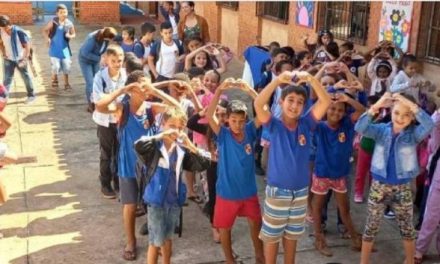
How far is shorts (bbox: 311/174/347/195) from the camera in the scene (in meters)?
4.81

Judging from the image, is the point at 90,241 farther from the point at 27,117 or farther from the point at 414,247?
the point at 27,117

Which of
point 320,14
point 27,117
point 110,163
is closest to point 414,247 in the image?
point 110,163

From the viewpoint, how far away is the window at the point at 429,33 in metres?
6.96

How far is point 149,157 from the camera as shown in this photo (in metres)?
4.07

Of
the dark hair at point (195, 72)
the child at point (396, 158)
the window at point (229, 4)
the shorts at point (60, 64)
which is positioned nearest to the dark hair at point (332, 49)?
the dark hair at point (195, 72)

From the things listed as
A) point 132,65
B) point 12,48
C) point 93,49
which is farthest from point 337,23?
point 12,48

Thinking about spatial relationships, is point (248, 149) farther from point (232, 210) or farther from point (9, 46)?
point (9, 46)

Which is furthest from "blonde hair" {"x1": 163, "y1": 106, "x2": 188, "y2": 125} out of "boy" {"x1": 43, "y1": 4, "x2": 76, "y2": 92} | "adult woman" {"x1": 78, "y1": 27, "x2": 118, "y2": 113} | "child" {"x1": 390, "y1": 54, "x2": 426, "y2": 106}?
"boy" {"x1": 43, "y1": 4, "x2": 76, "y2": 92}

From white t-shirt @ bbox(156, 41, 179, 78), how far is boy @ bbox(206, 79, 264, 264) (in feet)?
9.65

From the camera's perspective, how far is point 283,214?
13.5 feet

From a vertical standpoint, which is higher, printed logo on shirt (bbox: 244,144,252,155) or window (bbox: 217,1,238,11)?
window (bbox: 217,1,238,11)

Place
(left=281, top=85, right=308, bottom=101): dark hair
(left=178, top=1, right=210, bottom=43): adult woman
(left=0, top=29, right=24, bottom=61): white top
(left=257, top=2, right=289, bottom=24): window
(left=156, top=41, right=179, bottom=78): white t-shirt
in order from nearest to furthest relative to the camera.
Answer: (left=281, top=85, right=308, bottom=101): dark hair
(left=156, top=41, right=179, bottom=78): white t-shirt
(left=178, top=1, right=210, bottom=43): adult woman
(left=0, top=29, right=24, bottom=61): white top
(left=257, top=2, right=289, bottom=24): window

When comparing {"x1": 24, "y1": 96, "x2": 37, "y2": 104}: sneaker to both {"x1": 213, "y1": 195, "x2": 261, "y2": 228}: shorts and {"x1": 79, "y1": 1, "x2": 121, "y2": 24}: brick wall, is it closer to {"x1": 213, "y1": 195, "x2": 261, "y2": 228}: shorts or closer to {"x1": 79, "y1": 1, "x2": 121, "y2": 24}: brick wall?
{"x1": 213, "y1": 195, "x2": 261, "y2": 228}: shorts

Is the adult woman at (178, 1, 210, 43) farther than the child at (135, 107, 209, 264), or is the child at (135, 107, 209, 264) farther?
the adult woman at (178, 1, 210, 43)
